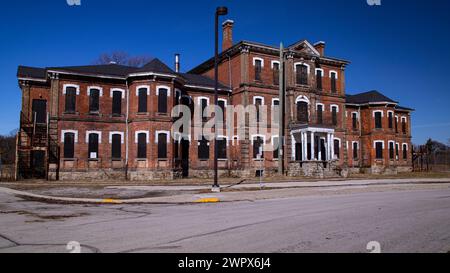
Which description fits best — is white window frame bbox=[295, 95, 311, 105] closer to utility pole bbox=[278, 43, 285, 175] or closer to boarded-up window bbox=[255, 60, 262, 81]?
A: utility pole bbox=[278, 43, 285, 175]

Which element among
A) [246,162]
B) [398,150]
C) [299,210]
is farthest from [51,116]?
[398,150]

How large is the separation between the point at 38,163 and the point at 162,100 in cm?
1180

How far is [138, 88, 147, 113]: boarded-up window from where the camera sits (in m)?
30.4

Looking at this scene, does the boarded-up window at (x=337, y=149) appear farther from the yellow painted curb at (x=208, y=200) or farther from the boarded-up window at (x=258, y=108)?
the yellow painted curb at (x=208, y=200)

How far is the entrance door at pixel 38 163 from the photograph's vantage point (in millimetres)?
30261

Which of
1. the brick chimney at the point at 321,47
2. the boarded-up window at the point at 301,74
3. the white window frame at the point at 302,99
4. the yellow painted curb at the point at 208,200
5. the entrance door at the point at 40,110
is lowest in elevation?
the yellow painted curb at the point at 208,200

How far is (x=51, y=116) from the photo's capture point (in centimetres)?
2892

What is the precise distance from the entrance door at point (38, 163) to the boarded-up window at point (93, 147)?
166 inches

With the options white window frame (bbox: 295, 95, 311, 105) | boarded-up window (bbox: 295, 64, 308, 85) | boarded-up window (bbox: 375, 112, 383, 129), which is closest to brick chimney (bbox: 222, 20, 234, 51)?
boarded-up window (bbox: 295, 64, 308, 85)

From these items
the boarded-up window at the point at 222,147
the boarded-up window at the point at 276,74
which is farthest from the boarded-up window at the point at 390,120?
the boarded-up window at the point at 222,147

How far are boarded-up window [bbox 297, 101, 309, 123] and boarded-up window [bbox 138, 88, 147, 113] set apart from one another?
15484 millimetres

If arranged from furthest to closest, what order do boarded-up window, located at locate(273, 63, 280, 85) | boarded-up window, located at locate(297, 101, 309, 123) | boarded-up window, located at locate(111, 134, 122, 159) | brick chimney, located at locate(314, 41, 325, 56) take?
brick chimney, located at locate(314, 41, 325, 56), boarded-up window, located at locate(297, 101, 309, 123), boarded-up window, located at locate(273, 63, 280, 85), boarded-up window, located at locate(111, 134, 122, 159)

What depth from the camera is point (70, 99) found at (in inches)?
1169
